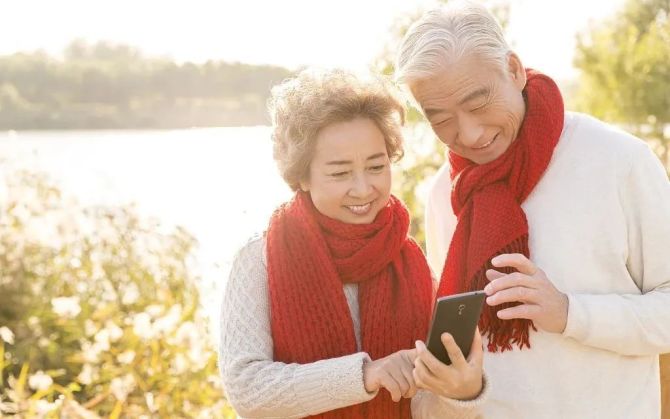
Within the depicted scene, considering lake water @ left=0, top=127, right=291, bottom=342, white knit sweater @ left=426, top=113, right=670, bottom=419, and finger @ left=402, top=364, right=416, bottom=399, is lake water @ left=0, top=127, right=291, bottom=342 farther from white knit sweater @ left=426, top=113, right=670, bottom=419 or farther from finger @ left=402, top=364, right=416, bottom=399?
finger @ left=402, top=364, right=416, bottom=399

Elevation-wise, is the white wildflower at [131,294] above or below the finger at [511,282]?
below

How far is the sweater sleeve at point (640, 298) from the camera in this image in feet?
6.98

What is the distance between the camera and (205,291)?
4.53 meters

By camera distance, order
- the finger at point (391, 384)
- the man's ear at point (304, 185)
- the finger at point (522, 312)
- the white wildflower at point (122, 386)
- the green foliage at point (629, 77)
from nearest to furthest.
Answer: the finger at point (391, 384) → the finger at point (522, 312) → the man's ear at point (304, 185) → the white wildflower at point (122, 386) → the green foliage at point (629, 77)

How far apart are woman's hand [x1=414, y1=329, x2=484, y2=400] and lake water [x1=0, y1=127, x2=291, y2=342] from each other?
7.51 feet

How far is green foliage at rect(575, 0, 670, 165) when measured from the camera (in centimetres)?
1859

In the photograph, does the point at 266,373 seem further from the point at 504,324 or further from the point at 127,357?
the point at 127,357

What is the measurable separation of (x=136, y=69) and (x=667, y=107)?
16218 mm

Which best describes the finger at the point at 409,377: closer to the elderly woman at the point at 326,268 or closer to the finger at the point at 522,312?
the elderly woman at the point at 326,268

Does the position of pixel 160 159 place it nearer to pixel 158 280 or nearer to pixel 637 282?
pixel 158 280

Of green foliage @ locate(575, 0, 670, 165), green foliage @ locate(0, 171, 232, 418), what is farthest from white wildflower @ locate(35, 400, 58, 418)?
green foliage @ locate(575, 0, 670, 165)

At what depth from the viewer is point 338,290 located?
226 centimetres

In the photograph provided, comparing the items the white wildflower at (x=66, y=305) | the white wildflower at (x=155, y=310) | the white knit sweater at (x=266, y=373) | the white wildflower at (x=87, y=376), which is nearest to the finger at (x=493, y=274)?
the white knit sweater at (x=266, y=373)

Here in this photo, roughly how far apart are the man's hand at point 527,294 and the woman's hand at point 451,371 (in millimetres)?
141
